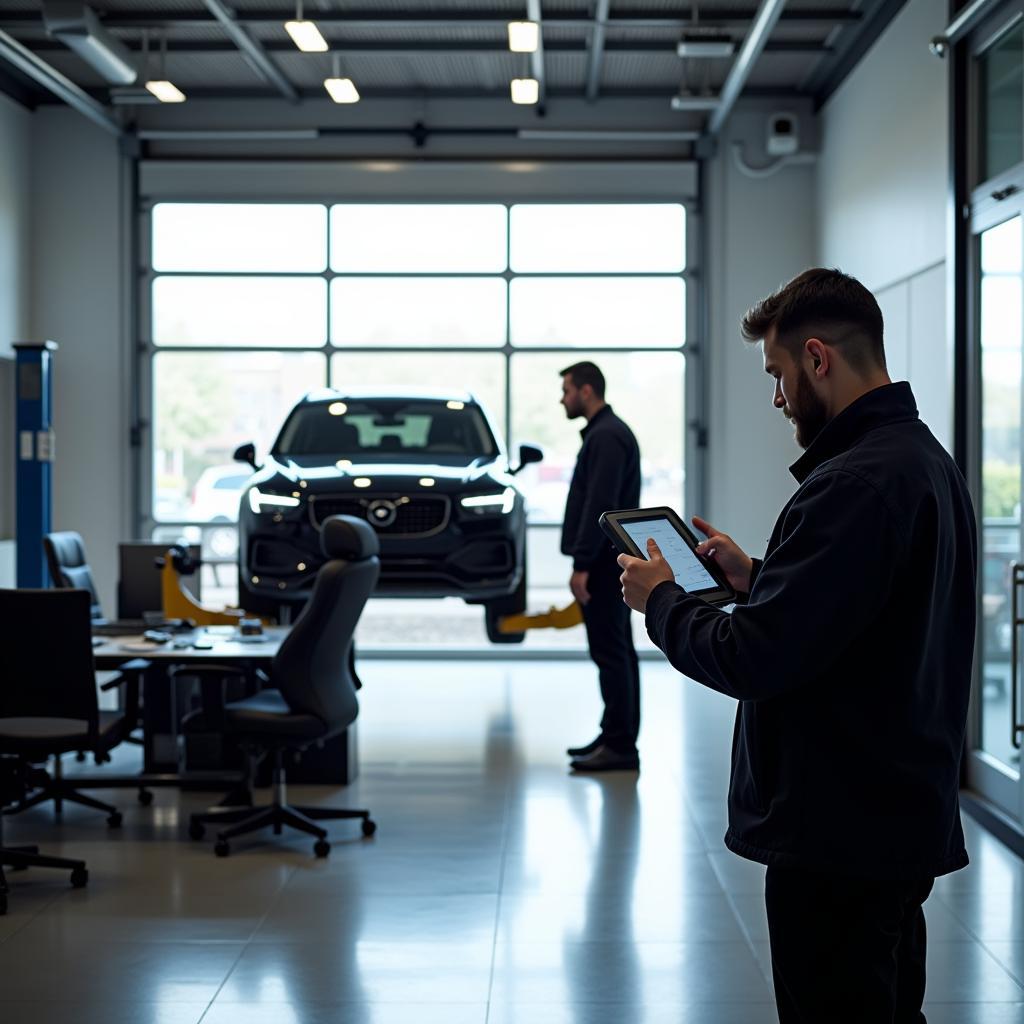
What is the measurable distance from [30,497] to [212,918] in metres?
5.45

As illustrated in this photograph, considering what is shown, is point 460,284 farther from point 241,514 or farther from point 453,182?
point 241,514

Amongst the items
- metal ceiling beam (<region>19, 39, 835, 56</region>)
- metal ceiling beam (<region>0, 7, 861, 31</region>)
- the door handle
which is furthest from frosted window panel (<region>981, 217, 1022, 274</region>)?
metal ceiling beam (<region>19, 39, 835, 56</region>)

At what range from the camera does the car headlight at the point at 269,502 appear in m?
6.72

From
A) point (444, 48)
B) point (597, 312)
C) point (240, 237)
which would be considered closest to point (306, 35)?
point (444, 48)

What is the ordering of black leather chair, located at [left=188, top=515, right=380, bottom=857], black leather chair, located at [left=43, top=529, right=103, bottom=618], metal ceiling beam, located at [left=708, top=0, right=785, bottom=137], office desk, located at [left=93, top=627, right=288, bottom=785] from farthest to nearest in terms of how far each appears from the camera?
metal ceiling beam, located at [left=708, top=0, right=785, bottom=137], black leather chair, located at [left=43, top=529, right=103, bottom=618], office desk, located at [left=93, top=627, right=288, bottom=785], black leather chair, located at [left=188, top=515, right=380, bottom=857]

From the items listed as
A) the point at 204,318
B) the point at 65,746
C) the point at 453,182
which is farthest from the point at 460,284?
the point at 65,746

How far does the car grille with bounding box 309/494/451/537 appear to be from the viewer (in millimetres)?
6742

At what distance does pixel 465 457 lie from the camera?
24.9 feet

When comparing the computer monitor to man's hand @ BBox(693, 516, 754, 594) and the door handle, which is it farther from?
man's hand @ BBox(693, 516, 754, 594)

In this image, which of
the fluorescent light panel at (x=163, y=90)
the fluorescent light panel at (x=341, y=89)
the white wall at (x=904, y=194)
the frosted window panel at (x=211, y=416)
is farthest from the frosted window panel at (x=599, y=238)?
the fluorescent light panel at (x=163, y=90)

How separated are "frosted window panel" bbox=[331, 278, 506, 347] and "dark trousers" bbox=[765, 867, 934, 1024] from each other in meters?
8.85

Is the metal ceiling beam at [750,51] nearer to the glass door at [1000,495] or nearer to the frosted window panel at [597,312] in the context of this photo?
the frosted window panel at [597,312]

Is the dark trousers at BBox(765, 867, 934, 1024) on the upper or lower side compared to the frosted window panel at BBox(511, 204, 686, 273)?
lower

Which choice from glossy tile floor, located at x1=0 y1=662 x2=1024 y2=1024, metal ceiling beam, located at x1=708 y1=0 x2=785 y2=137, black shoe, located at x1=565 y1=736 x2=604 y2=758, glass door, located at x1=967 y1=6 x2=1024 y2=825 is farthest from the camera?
metal ceiling beam, located at x1=708 y1=0 x2=785 y2=137
